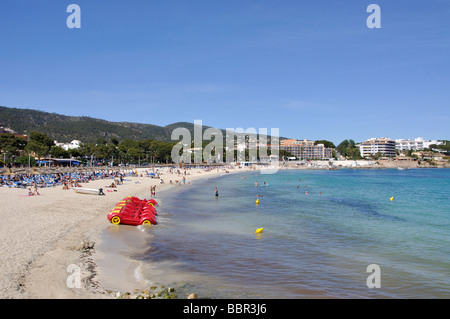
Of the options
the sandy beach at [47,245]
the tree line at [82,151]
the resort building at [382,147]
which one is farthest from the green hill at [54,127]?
the resort building at [382,147]

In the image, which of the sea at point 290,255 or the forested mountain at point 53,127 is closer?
the sea at point 290,255

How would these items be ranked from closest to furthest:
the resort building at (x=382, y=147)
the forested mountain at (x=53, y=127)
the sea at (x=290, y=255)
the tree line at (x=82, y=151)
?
the sea at (x=290, y=255)
the tree line at (x=82, y=151)
the forested mountain at (x=53, y=127)
the resort building at (x=382, y=147)

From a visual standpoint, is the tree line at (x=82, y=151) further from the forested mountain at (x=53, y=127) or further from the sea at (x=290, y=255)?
the forested mountain at (x=53, y=127)

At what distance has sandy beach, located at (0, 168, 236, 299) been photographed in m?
7.77

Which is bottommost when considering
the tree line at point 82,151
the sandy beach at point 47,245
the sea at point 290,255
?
the sea at point 290,255

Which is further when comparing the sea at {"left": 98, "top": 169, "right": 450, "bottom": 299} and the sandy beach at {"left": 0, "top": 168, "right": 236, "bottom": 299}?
the sea at {"left": 98, "top": 169, "right": 450, "bottom": 299}

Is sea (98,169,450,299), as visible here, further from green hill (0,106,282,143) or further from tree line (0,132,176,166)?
green hill (0,106,282,143)

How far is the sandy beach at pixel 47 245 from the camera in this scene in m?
7.77

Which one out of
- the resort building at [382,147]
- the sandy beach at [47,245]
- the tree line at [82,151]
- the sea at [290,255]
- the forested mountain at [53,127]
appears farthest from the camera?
the resort building at [382,147]

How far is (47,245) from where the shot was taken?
11586mm

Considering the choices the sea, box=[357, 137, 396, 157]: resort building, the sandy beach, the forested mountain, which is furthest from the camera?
box=[357, 137, 396, 157]: resort building

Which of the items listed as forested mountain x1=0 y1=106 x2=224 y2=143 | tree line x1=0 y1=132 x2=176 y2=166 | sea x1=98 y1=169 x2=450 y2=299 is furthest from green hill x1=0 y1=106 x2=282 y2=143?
sea x1=98 y1=169 x2=450 y2=299
